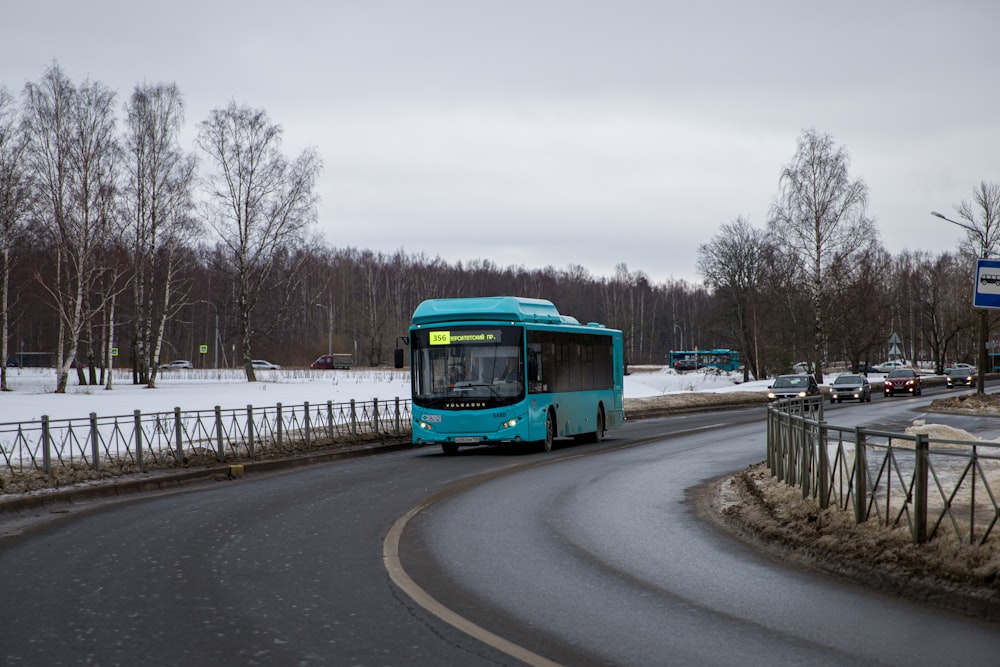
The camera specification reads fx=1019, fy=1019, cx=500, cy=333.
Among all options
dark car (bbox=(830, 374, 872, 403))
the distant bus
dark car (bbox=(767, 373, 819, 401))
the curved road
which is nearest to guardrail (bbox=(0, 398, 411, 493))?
the curved road

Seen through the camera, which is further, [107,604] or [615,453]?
[615,453]

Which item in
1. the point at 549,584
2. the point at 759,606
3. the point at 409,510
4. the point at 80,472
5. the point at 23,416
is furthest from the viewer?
the point at 23,416

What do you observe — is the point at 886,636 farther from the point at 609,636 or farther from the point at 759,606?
the point at 609,636

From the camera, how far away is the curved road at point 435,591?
6070 mm

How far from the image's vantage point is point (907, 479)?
865 cm

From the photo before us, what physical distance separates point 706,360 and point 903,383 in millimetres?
51447

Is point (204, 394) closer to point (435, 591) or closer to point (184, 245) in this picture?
point (184, 245)

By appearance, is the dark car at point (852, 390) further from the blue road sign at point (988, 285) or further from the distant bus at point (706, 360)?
the distant bus at point (706, 360)

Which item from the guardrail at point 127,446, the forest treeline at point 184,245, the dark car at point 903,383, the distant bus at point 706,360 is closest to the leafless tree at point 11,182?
the forest treeline at point 184,245

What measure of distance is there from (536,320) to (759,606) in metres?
16.8

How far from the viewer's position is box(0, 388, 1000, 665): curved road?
6070 mm

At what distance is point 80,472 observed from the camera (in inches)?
673

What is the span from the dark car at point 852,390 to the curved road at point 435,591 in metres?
38.8

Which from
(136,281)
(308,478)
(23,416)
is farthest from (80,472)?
(136,281)
